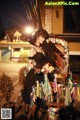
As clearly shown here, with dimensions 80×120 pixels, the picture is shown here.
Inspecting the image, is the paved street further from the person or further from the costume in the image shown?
the person

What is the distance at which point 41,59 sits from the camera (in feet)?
36.8

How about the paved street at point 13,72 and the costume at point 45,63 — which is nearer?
the costume at point 45,63

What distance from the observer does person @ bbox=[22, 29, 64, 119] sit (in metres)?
11.2

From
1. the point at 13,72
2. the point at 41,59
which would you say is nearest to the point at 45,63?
the point at 41,59

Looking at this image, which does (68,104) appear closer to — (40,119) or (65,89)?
(65,89)

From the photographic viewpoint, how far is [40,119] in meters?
12.0

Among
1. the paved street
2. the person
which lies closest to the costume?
the person

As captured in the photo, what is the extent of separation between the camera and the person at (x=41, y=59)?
36.7 feet

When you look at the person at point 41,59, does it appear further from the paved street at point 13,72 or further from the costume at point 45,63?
the paved street at point 13,72

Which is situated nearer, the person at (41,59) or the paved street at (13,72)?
the person at (41,59)

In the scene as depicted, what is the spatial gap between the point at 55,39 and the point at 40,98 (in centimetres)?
199

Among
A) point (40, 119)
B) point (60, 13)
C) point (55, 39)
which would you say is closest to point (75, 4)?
point (60, 13)

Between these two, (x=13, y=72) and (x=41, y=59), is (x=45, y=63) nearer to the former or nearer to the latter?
(x=41, y=59)

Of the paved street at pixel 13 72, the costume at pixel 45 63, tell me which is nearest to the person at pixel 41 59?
the costume at pixel 45 63
